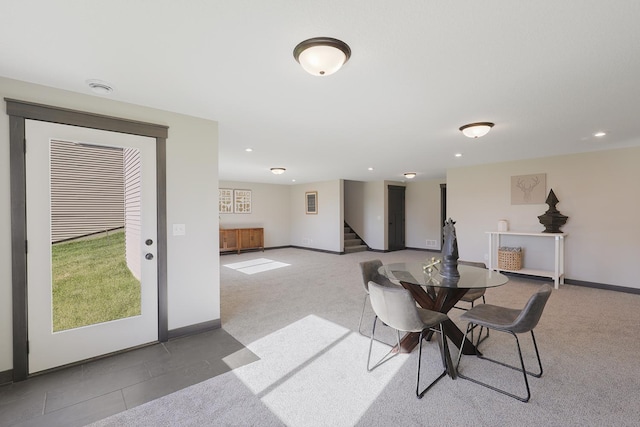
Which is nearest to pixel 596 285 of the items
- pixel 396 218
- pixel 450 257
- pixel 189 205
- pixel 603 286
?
pixel 603 286

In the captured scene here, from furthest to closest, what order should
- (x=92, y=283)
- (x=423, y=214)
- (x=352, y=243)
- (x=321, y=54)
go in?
1. (x=352, y=243)
2. (x=423, y=214)
3. (x=92, y=283)
4. (x=321, y=54)

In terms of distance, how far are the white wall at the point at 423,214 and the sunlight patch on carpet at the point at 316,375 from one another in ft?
22.7

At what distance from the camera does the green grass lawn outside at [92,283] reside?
247cm

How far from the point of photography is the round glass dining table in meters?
2.45

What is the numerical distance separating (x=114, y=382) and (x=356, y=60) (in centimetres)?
296

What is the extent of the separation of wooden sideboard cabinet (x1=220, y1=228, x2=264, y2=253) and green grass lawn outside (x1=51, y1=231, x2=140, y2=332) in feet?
19.7

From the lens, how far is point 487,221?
621cm

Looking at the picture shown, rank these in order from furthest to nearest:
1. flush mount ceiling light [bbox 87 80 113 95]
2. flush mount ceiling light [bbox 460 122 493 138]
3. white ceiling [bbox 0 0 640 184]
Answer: flush mount ceiling light [bbox 460 122 493 138] → flush mount ceiling light [bbox 87 80 113 95] → white ceiling [bbox 0 0 640 184]

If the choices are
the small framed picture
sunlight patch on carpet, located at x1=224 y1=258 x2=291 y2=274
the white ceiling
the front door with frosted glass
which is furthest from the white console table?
the front door with frosted glass

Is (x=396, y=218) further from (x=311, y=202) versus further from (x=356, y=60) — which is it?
(x=356, y=60)

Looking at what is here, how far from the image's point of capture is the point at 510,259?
17.6ft

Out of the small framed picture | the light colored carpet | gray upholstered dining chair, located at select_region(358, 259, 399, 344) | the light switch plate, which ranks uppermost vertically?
the small framed picture

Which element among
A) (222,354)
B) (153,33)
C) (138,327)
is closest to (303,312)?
(222,354)

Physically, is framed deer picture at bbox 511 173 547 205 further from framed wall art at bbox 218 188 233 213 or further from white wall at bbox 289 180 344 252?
framed wall art at bbox 218 188 233 213
